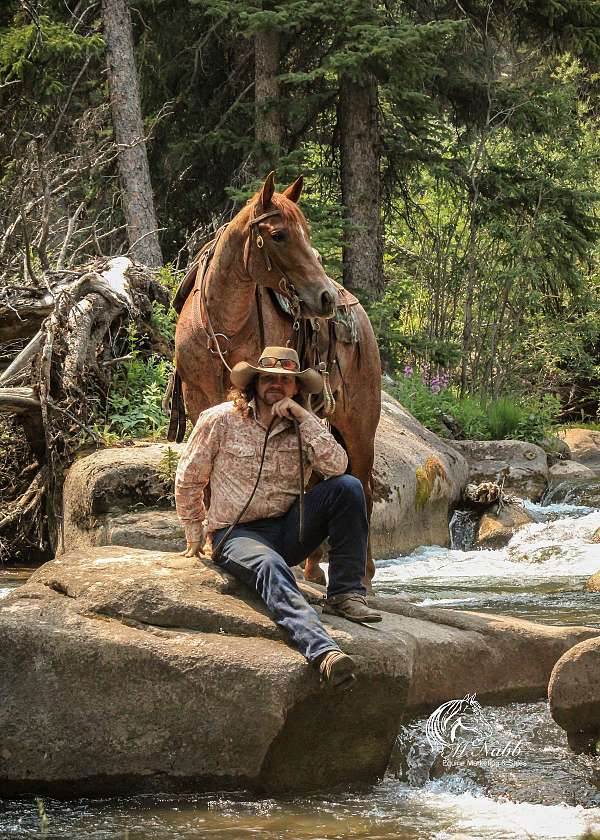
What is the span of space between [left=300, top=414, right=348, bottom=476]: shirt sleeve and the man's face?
0.17 m

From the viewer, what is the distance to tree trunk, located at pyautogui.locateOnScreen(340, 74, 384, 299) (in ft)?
58.9

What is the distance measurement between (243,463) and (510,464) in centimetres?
1081

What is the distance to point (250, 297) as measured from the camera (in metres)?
7.21

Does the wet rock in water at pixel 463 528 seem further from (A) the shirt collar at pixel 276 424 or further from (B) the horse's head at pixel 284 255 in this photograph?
(A) the shirt collar at pixel 276 424

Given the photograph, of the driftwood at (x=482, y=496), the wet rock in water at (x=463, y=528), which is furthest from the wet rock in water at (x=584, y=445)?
the wet rock in water at (x=463, y=528)

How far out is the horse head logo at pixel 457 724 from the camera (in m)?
5.82

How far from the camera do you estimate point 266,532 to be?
5.81 m

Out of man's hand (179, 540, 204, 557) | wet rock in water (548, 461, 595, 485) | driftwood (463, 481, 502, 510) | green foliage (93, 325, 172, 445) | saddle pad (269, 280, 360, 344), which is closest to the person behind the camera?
man's hand (179, 540, 204, 557)

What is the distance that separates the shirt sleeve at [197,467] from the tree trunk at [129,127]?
37.8 ft

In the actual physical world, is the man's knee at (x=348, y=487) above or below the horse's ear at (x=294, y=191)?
below

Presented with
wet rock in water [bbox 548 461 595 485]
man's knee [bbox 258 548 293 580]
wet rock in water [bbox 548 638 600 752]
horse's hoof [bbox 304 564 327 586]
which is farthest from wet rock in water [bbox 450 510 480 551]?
man's knee [bbox 258 548 293 580]

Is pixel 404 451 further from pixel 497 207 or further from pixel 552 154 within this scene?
pixel 552 154

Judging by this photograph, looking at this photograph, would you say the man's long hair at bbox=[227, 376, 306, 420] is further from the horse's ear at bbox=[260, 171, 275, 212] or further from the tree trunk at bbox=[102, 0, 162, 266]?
the tree trunk at bbox=[102, 0, 162, 266]

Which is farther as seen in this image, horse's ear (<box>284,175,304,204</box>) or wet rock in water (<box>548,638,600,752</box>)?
horse's ear (<box>284,175,304,204</box>)
